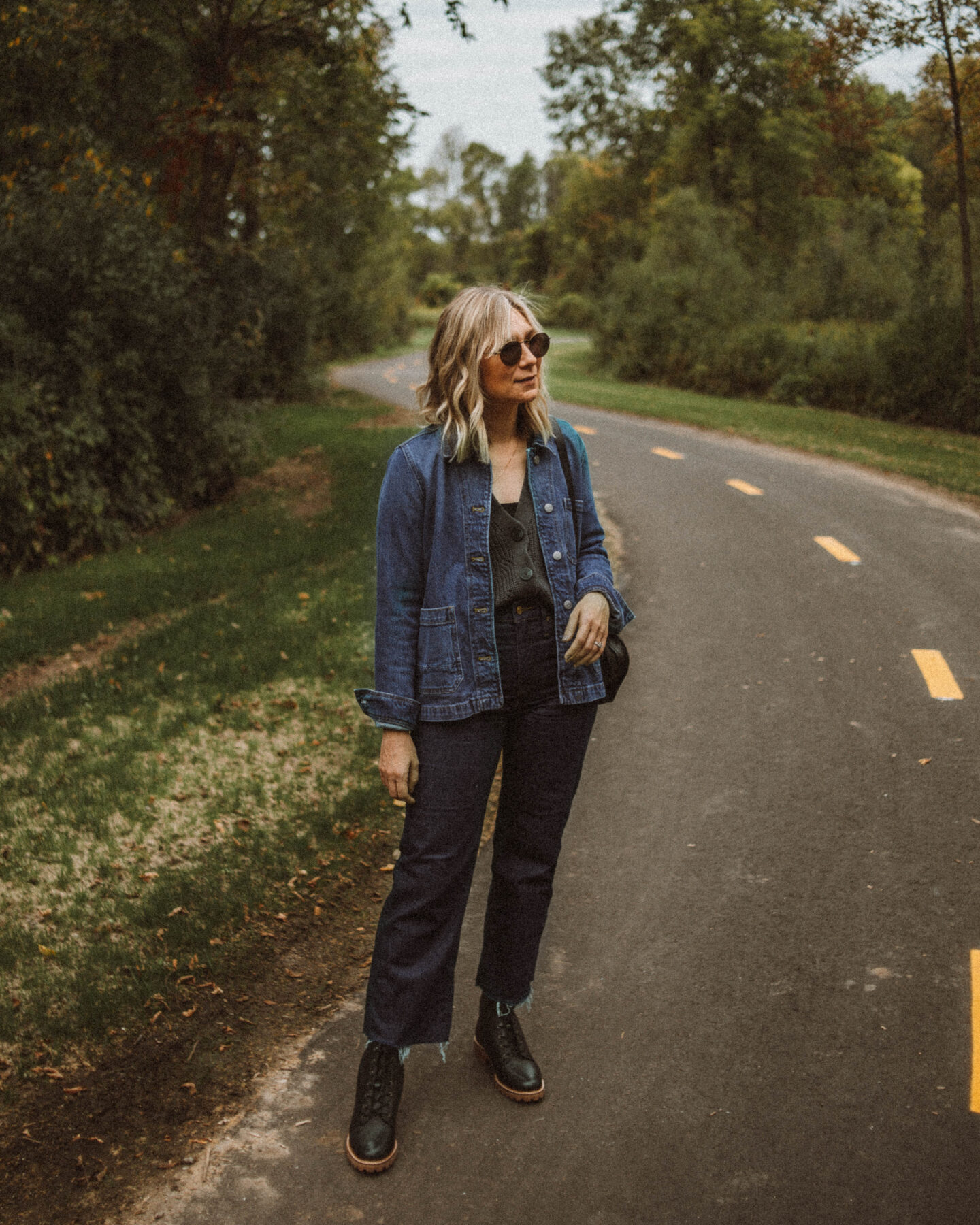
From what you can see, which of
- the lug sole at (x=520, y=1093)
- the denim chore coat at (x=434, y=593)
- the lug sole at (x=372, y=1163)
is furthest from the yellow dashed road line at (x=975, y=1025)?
the denim chore coat at (x=434, y=593)

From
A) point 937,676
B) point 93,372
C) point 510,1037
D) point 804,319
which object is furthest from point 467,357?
point 804,319

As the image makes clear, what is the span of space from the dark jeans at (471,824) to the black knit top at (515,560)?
48 millimetres

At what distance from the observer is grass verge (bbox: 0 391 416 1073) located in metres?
3.84

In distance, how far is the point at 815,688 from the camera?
619 centimetres

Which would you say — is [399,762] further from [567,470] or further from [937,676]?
[937,676]

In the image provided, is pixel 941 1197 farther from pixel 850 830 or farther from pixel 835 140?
pixel 835 140

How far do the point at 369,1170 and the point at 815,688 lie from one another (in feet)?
13.7

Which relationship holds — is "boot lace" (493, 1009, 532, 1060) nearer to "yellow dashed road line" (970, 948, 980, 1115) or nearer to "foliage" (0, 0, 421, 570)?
"yellow dashed road line" (970, 948, 980, 1115)

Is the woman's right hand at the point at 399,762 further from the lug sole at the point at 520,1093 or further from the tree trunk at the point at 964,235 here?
the tree trunk at the point at 964,235

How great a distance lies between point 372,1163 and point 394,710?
3.94 ft

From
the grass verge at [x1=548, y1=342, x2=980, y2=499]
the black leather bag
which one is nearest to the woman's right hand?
the black leather bag

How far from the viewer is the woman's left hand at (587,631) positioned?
2857mm

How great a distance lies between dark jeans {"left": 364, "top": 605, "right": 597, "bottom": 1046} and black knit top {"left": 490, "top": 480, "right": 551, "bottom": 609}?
5cm

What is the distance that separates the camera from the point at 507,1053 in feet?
10.4
